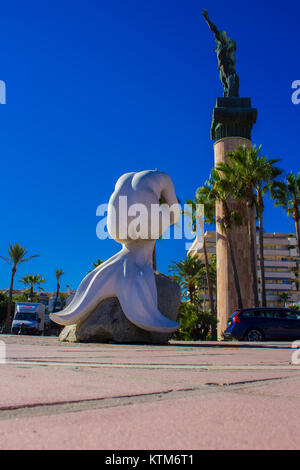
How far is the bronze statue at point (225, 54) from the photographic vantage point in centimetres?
3222

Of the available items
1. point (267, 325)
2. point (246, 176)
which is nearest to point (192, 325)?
point (267, 325)

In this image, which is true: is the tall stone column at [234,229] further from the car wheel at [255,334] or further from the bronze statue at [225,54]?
the car wheel at [255,334]

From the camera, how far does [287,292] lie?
88750 mm

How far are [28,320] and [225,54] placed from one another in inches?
941

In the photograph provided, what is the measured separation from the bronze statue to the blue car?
22058mm

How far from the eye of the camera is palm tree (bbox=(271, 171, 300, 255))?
26953mm

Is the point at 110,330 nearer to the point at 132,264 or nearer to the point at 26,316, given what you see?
the point at 132,264

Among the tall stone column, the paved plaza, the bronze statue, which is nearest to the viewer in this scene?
the paved plaza

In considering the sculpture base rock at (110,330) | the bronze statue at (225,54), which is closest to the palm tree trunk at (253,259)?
the bronze statue at (225,54)

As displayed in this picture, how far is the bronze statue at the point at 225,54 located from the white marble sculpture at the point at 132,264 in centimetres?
2407

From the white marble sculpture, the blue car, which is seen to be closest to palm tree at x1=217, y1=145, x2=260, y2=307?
the blue car

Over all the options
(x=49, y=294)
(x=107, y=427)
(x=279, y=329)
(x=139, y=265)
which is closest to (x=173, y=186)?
(x=139, y=265)

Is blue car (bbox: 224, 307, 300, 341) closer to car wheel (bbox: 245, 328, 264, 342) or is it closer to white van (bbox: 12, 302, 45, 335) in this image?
car wheel (bbox: 245, 328, 264, 342)

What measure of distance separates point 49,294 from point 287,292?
55.0m
